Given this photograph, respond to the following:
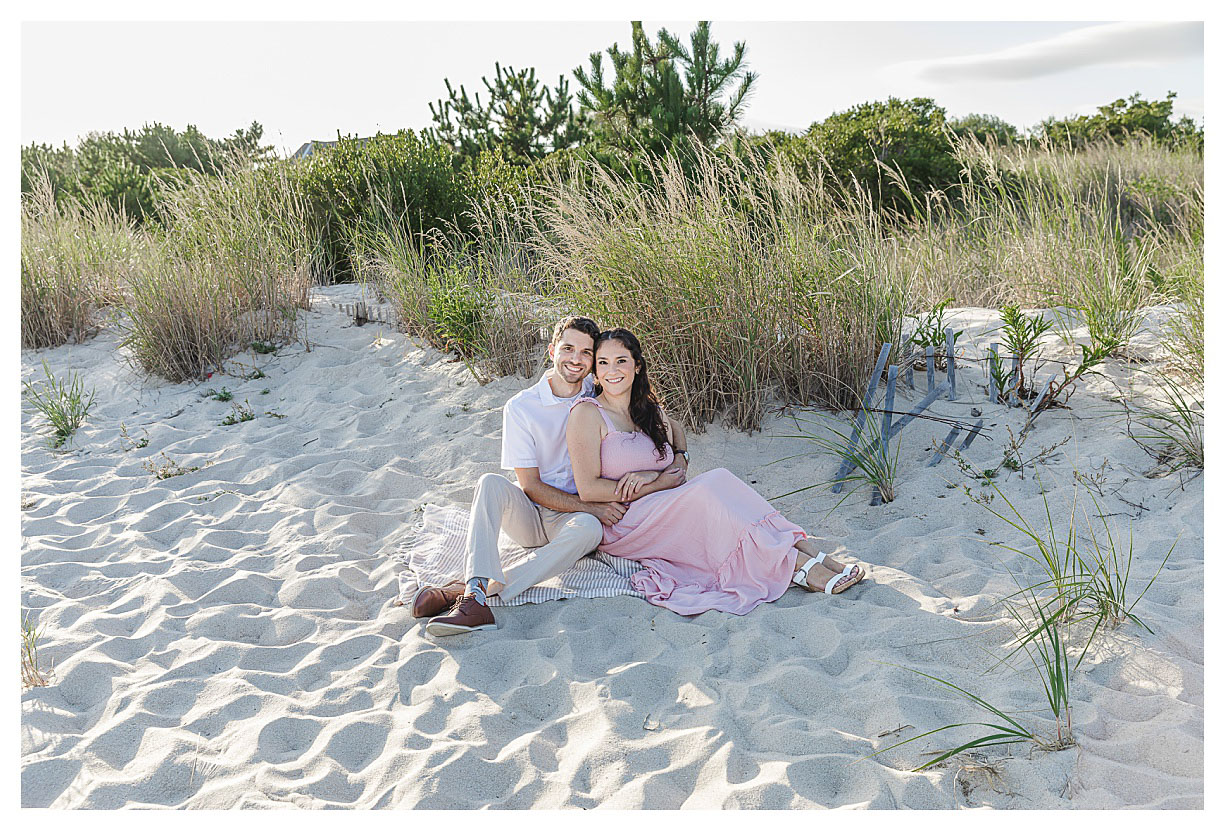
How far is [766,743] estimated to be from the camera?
8.21 feet

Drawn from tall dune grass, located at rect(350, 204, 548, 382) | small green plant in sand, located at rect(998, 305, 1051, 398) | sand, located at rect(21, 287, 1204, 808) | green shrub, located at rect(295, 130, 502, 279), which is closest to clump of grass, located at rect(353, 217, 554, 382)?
tall dune grass, located at rect(350, 204, 548, 382)

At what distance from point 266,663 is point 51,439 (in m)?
3.47

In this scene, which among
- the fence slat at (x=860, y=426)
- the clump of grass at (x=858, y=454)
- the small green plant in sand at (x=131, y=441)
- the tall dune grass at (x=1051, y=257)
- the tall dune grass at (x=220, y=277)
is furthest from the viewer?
the tall dune grass at (x=220, y=277)

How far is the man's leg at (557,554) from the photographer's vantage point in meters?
3.46

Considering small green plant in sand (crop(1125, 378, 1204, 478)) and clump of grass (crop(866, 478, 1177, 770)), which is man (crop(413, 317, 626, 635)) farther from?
small green plant in sand (crop(1125, 378, 1204, 478))

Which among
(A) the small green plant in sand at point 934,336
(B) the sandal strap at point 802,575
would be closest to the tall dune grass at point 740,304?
(A) the small green plant in sand at point 934,336

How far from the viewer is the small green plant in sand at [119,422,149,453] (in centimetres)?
535

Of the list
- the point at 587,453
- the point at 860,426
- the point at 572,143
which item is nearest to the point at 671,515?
the point at 587,453

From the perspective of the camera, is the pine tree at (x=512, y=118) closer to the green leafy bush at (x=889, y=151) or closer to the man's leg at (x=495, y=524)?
the green leafy bush at (x=889, y=151)

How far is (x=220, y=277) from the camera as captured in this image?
6562mm

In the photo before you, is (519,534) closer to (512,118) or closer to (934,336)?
(934,336)

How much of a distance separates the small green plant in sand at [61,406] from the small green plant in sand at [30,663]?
9.32 feet

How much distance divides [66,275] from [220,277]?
69.4 inches
